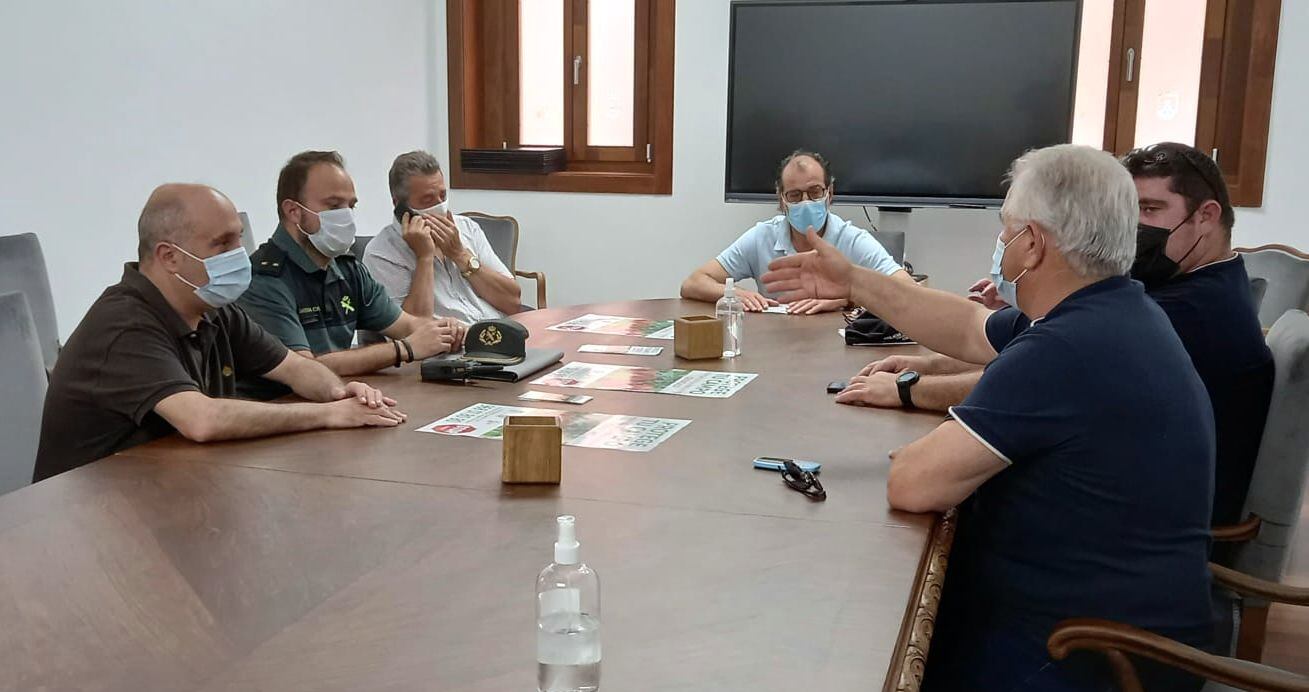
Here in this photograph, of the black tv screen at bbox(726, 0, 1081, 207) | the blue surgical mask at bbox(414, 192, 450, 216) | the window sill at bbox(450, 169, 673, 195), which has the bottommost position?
the blue surgical mask at bbox(414, 192, 450, 216)

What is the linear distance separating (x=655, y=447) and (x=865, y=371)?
2.52ft

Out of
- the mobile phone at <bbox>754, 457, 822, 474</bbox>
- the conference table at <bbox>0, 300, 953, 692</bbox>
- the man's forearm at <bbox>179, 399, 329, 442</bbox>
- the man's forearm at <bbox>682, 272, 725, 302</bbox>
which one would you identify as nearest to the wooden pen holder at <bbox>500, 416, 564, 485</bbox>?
the conference table at <bbox>0, 300, 953, 692</bbox>

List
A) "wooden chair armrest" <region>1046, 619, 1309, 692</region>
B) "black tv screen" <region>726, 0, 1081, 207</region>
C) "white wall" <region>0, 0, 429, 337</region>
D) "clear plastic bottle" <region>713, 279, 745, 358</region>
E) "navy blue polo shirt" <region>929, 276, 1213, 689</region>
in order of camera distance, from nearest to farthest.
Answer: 1. "wooden chair armrest" <region>1046, 619, 1309, 692</region>
2. "navy blue polo shirt" <region>929, 276, 1213, 689</region>
3. "clear plastic bottle" <region>713, 279, 745, 358</region>
4. "white wall" <region>0, 0, 429, 337</region>
5. "black tv screen" <region>726, 0, 1081, 207</region>

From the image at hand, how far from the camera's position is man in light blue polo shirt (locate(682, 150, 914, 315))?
4.15 metres

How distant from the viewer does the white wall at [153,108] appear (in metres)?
3.88

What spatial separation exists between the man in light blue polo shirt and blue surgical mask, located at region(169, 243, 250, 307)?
1.93 meters

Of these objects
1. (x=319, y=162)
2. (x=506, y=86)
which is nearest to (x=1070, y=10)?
(x=506, y=86)

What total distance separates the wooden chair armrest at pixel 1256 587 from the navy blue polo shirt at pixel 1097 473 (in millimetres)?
111

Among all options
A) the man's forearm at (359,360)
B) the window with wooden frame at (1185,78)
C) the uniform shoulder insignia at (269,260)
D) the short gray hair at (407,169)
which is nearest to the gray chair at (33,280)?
the uniform shoulder insignia at (269,260)

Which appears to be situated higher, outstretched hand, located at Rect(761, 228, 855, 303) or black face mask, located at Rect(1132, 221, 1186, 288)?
black face mask, located at Rect(1132, 221, 1186, 288)

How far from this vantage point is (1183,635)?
1.76 m

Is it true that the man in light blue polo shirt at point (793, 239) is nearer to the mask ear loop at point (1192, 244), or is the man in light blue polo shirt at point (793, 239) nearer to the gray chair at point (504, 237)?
the gray chair at point (504, 237)

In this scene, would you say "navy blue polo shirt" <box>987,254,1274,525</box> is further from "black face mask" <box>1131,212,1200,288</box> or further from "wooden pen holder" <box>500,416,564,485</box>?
"wooden pen holder" <box>500,416,564,485</box>

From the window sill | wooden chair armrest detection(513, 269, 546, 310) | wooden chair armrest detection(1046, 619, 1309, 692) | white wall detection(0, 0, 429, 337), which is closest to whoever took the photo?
wooden chair armrest detection(1046, 619, 1309, 692)
